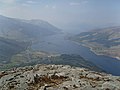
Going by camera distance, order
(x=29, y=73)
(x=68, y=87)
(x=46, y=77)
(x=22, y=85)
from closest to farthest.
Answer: (x=68, y=87) < (x=22, y=85) < (x=46, y=77) < (x=29, y=73)

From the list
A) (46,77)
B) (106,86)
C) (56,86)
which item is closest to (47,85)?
(56,86)

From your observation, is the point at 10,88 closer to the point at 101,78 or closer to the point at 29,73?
the point at 29,73

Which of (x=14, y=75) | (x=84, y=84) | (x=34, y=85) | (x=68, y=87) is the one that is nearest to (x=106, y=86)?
(x=84, y=84)

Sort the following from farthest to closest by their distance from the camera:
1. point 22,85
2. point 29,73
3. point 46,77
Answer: point 29,73 < point 46,77 < point 22,85

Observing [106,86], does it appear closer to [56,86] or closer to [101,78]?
[101,78]

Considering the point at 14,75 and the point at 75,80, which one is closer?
the point at 75,80

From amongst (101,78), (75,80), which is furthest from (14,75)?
(101,78)

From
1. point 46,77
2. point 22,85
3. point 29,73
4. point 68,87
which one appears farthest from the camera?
point 29,73

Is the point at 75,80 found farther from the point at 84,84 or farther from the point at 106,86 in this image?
the point at 106,86

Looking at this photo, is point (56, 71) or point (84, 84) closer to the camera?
point (84, 84)
